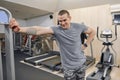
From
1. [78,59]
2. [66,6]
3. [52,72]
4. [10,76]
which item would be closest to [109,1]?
[66,6]

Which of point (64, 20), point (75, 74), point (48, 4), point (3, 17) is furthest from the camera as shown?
point (48, 4)

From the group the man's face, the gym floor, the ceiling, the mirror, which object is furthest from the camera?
the ceiling

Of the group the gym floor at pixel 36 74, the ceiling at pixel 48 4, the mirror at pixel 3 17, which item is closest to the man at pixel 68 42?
the mirror at pixel 3 17

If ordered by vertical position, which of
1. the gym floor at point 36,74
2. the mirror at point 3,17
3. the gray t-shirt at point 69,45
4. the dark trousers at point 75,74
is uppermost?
the mirror at point 3,17

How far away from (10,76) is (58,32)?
2.90 ft

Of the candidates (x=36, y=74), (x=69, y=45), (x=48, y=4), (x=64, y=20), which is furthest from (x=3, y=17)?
(x=48, y=4)

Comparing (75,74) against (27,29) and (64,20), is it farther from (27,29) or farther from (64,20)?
(27,29)

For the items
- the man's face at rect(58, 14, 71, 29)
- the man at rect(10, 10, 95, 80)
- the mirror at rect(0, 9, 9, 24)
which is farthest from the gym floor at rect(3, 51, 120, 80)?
the mirror at rect(0, 9, 9, 24)

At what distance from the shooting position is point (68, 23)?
198cm

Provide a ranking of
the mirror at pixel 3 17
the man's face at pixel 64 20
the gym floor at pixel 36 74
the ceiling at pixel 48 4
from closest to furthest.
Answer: the mirror at pixel 3 17, the man's face at pixel 64 20, the gym floor at pixel 36 74, the ceiling at pixel 48 4

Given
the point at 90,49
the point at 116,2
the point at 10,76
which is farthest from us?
the point at 90,49

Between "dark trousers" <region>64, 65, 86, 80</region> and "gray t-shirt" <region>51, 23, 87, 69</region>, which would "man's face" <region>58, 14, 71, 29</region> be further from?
"dark trousers" <region>64, 65, 86, 80</region>

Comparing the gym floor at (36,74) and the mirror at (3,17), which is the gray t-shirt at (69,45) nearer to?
the mirror at (3,17)

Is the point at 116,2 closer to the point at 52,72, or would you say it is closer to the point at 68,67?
the point at 52,72
